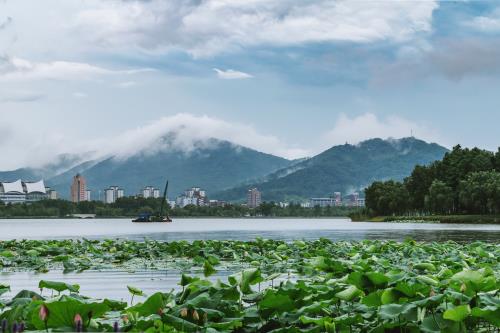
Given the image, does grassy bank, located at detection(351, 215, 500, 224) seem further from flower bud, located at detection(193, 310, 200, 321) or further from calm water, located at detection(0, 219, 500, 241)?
flower bud, located at detection(193, 310, 200, 321)

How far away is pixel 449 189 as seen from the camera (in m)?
111

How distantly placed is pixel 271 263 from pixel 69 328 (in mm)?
12002

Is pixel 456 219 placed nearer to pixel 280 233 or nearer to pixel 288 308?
pixel 280 233

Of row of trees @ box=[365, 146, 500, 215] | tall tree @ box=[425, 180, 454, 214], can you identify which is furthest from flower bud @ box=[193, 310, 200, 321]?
tall tree @ box=[425, 180, 454, 214]

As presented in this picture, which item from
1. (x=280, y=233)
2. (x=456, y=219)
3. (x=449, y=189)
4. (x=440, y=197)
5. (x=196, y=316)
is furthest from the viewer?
(x=449, y=189)

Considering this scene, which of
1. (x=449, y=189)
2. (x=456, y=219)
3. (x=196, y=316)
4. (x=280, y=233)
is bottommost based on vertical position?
(x=280, y=233)

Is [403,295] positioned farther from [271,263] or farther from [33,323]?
[271,263]

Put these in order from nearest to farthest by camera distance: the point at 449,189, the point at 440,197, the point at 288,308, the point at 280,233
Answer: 1. the point at 288,308
2. the point at 280,233
3. the point at 440,197
4. the point at 449,189

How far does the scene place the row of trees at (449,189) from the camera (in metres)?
102

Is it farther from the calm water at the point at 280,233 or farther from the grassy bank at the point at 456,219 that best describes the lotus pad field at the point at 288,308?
the grassy bank at the point at 456,219

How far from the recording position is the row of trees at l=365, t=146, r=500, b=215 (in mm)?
102250

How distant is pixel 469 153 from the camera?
399 ft

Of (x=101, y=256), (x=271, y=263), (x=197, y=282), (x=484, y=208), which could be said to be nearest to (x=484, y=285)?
(x=197, y=282)

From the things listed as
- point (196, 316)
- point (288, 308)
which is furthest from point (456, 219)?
point (196, 316)
